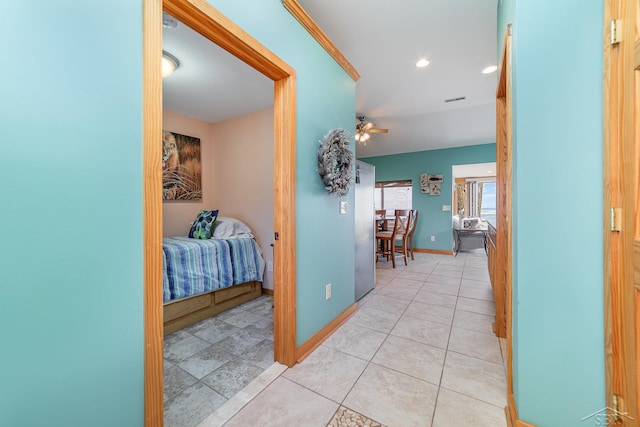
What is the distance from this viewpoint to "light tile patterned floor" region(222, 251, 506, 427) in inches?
48.7

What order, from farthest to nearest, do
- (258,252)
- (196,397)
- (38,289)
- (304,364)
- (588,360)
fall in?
(258,252), (304,364), (196,397), (588,360), (38,289)

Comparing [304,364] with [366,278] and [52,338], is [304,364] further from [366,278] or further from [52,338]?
[366,278]

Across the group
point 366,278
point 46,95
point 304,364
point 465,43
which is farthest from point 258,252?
point 465,43

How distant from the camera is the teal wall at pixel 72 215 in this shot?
66 centimetres

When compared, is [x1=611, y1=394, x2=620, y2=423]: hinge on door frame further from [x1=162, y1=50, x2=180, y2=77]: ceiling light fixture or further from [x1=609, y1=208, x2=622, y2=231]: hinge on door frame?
[x1=162, y1=50, x2=180, y2=77]: ceiling light fixture

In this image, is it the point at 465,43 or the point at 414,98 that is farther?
the point at 414,98

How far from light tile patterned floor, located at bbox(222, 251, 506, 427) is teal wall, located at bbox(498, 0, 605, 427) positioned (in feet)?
1.30

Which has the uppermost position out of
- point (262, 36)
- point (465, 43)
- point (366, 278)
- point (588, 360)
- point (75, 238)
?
point (465, 43)

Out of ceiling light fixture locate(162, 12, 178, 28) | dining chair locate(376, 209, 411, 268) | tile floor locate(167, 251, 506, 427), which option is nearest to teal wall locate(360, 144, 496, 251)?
dining chair locate(376, 209, 411, 268)

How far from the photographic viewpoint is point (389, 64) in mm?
2498

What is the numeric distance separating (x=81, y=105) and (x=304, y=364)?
1765mm

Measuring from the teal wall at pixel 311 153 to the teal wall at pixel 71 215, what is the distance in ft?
2.62

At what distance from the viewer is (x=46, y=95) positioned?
0.70 metres

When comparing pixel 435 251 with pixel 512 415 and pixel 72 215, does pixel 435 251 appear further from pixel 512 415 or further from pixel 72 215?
pixel 72 215
